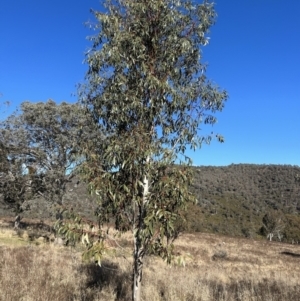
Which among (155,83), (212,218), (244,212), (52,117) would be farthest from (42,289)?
(244,212)

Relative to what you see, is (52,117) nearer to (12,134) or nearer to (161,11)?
(12,134)

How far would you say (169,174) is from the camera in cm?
629

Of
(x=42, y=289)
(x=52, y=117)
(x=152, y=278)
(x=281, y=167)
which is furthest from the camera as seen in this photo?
(x=281, y=167)

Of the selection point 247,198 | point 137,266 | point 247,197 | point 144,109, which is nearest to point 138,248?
point 137,266

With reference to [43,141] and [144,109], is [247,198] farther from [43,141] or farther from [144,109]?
[144,109]

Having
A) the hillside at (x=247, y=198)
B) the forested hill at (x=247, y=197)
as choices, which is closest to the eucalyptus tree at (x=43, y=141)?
the hillside at (x=247, y=198)

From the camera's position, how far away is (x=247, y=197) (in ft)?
361

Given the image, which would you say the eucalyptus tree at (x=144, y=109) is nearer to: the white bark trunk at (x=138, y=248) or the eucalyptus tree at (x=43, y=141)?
the white bark trunk at (x=138, y=248)

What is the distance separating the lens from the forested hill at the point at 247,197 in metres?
80.9

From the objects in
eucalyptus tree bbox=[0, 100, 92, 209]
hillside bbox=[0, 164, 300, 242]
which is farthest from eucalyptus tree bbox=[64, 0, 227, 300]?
hillside bbox=[0, 164, 300, 242]

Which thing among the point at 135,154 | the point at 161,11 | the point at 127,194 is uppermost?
the point at 161,11

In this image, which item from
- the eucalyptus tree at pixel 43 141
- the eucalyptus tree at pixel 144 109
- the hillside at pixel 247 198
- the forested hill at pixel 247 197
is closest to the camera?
the eucalyptus tree at pixel 144 109

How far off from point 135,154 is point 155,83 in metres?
1.29

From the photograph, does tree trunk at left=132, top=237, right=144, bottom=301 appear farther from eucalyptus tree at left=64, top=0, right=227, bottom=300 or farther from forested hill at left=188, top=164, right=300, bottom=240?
forested hill at left=188, top=164, right=300, bottom=240
